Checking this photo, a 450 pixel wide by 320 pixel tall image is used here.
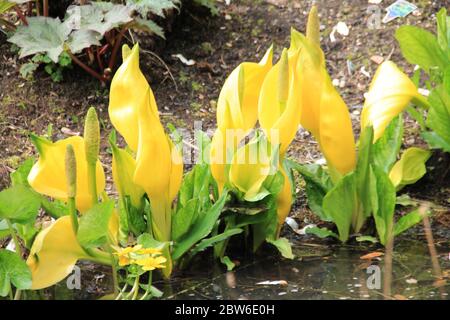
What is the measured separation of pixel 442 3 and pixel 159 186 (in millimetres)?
1902

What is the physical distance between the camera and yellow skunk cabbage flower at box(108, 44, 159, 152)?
2.17 m

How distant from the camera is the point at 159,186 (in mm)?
2148

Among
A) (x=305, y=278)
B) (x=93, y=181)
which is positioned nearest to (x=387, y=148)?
(x=305, y=278)

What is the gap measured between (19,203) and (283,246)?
68 centimetres

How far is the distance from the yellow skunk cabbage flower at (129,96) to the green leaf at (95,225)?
0.80 feet

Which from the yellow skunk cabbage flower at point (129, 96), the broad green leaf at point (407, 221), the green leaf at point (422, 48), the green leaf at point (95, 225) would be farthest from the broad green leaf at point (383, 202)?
the green leaf at point (95, 225)

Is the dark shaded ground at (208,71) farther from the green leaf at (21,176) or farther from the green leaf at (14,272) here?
the green leaf at (14,272)

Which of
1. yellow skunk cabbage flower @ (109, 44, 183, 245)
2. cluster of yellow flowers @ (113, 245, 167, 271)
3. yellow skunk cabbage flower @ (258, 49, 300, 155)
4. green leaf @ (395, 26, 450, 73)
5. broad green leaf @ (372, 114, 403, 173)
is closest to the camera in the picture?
cluster of yellow flowers @ (113, 245, 167, 271)

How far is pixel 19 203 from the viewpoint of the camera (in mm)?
2049

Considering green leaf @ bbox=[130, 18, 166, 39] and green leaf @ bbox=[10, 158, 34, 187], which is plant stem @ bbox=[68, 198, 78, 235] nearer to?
green leaf @ bbox=[10, 158, 34, 187]

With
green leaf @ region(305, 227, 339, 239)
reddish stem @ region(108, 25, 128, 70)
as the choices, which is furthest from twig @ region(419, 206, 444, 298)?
reddish stem @ region(108, 25, 128, 70)

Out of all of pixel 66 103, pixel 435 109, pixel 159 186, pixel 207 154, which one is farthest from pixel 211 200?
pixel 66 103

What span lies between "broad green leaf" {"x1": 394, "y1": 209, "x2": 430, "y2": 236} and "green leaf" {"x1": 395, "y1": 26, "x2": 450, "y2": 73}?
1.70 ft
